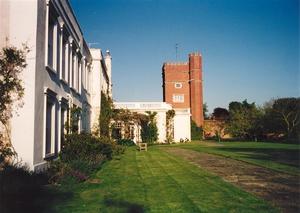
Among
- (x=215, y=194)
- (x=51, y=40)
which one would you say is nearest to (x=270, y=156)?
(x=215, y=194)

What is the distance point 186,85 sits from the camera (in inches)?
2317

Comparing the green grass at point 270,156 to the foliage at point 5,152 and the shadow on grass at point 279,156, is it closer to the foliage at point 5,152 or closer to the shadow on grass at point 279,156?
the shadow on grass at point 279,156

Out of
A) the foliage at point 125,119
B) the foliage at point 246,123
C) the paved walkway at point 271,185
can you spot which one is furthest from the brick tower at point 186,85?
the paved walkway at point 271,185

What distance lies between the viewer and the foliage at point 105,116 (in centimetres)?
2589

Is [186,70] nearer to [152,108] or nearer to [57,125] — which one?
[152,108]

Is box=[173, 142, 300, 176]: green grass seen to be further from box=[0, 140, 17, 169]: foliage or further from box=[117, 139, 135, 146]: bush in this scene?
box=[117, 139, 135, 146]: bush

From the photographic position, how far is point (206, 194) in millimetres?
7855

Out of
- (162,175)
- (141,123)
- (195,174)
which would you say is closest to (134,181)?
(162,175)

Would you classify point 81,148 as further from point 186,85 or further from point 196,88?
point 186,85

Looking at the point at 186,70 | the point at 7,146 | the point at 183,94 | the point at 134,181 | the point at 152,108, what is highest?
the point at 186,70

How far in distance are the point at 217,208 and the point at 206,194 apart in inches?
53.6

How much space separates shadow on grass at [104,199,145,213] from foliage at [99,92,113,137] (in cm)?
1846

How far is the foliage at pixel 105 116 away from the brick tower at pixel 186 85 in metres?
28.7

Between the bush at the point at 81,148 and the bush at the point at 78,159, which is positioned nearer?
the bush at the point at 78,159
